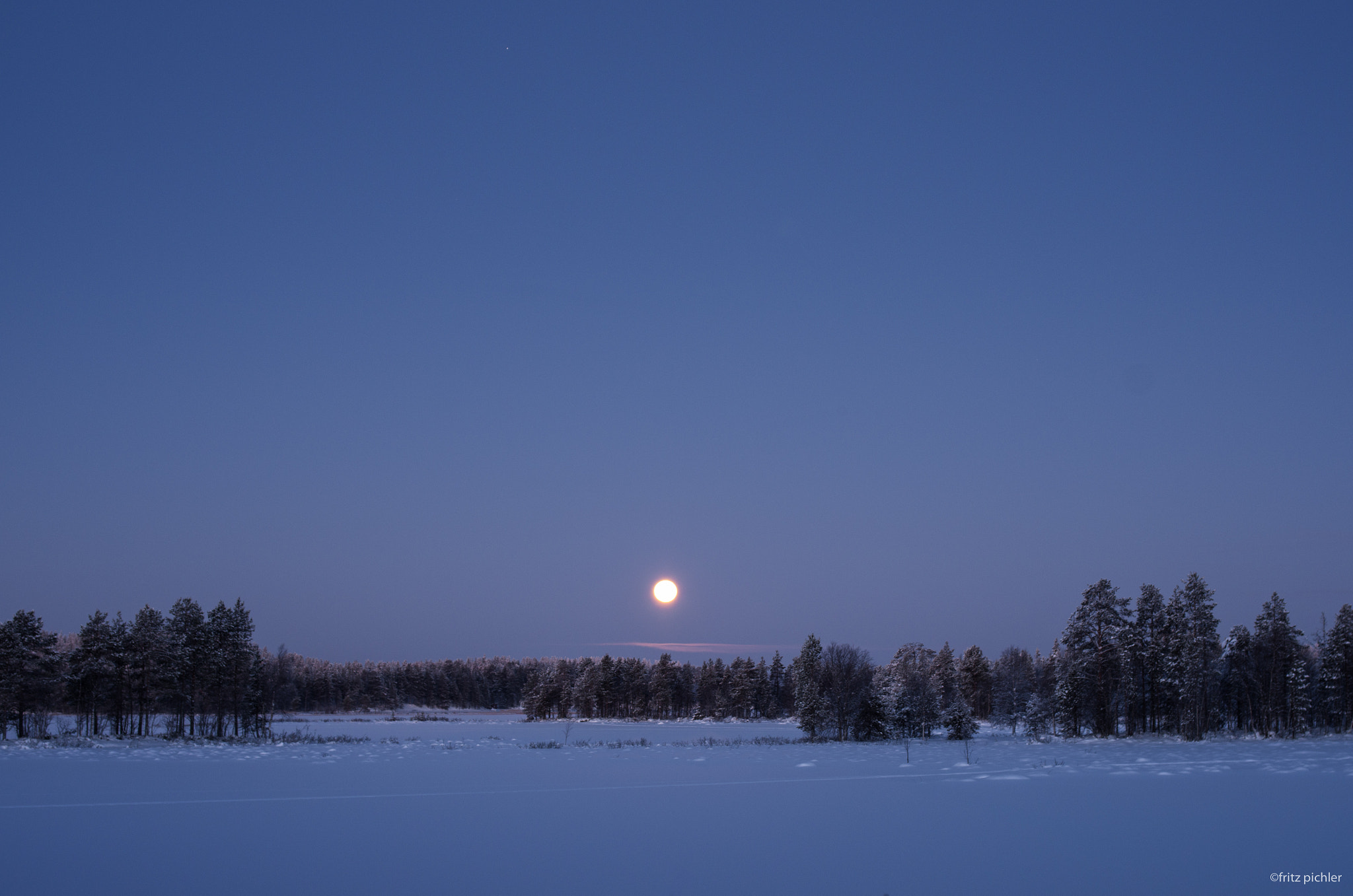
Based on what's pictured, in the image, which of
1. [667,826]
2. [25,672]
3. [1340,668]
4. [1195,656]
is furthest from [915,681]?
[25,672]

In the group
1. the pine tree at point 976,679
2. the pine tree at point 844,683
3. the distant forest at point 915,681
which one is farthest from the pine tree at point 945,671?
the pine tree at point 844,683

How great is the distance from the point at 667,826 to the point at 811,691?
128ft

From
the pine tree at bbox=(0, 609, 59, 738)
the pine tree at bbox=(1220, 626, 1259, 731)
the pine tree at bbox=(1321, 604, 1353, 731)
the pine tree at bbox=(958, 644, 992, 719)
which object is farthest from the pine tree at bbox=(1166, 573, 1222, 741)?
the pine tree at bbox=(0, 609, 59, 738)

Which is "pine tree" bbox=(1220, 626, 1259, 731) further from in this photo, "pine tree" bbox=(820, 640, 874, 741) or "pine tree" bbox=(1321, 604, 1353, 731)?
"pine tree" bbox=(820, 640, 874, 741)

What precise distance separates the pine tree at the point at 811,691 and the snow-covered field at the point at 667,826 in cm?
2085

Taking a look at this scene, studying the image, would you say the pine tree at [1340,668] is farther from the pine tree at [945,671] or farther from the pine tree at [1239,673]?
the pine tree at [945,671]

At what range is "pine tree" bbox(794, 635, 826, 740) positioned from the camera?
51.8 meters

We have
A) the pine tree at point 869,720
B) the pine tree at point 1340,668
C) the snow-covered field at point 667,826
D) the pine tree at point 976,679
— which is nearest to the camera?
the snow-covered field at point 667,826

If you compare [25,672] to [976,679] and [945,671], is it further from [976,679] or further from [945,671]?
[976,679]

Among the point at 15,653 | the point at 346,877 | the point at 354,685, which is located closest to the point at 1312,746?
the point at 346,877

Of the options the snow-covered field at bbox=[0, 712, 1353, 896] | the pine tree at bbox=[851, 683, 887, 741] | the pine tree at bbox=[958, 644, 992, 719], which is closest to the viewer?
the snow-covered field at bbox=[0, 712, 1353, 896]

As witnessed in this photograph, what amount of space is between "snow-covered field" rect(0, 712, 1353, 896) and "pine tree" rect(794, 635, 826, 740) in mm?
20851

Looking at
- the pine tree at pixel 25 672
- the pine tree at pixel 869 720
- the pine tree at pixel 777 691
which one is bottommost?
the pine tree at pixel 777 691

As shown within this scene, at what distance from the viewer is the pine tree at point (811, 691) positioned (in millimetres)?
51844
